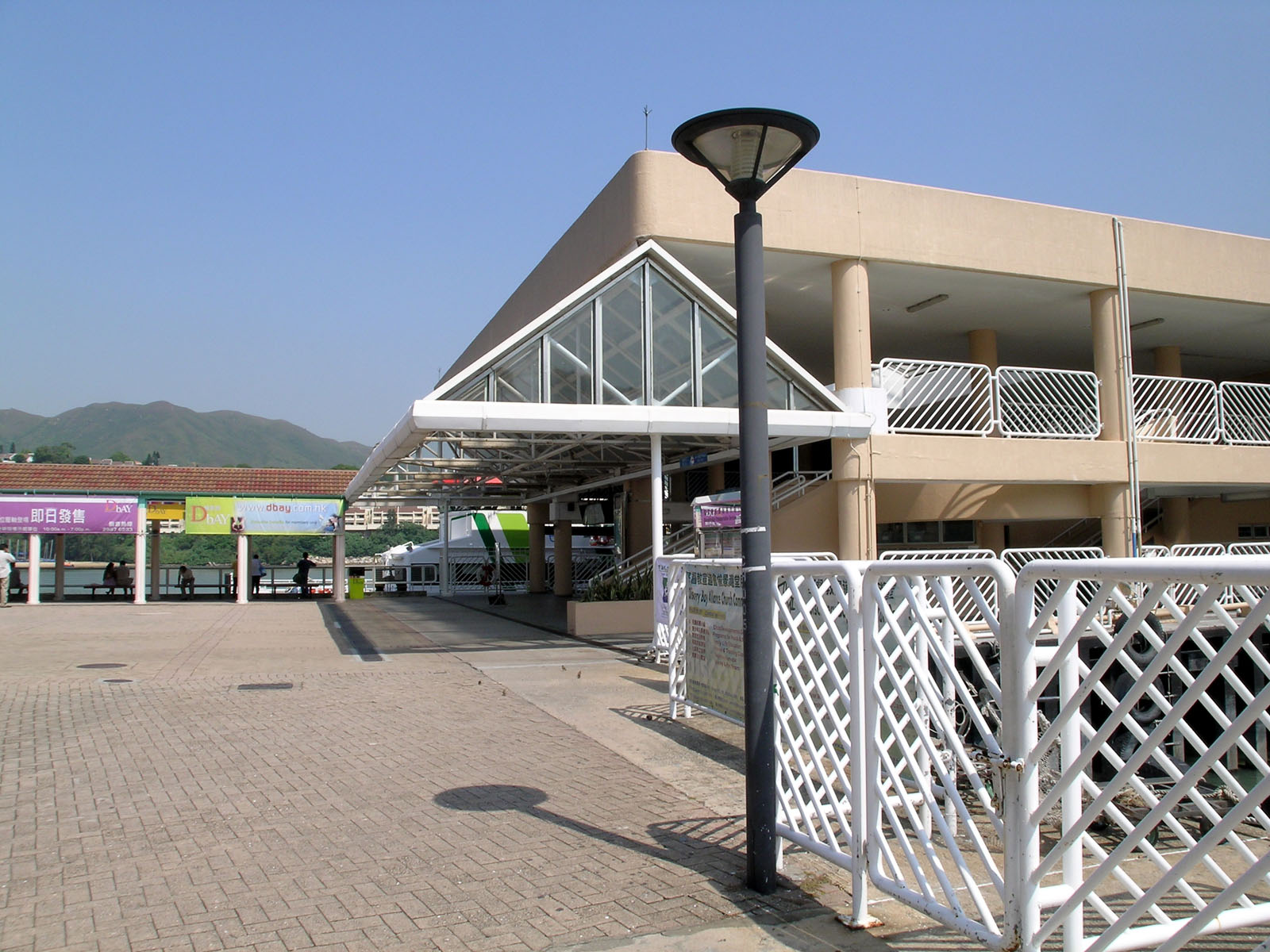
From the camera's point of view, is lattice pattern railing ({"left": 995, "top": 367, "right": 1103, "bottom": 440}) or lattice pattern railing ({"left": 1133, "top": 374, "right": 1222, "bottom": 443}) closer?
lattice pattern railing ({"left": 995, "top": 367, "right": 1103, "bottom": 440})

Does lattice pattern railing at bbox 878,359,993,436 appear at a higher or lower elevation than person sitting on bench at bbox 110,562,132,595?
higher

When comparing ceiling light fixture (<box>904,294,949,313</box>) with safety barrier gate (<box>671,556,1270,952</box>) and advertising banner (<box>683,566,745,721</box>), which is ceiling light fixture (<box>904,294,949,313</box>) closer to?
advertising banner (<box>683,566,745,721</box>)

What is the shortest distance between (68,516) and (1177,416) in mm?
25814

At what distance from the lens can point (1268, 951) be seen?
264 cm

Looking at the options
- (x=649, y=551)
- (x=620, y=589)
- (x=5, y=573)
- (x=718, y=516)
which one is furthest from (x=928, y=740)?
(x=5, y=573)

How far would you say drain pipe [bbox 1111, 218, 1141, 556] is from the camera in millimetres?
17828

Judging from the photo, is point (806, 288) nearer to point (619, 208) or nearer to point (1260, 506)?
point (619, 208)

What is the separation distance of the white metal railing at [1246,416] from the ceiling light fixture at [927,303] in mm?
5771

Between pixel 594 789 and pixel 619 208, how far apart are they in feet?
35.6

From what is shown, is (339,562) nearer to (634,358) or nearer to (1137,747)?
(634,358)

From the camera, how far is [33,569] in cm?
2381

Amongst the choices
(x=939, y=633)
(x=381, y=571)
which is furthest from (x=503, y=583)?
(x=939, y=633)

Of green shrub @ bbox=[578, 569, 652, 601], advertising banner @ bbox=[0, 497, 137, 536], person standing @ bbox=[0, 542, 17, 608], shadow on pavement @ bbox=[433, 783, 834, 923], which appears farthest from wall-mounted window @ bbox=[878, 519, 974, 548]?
person standing @ bbox=[0, 542, 17, 608]

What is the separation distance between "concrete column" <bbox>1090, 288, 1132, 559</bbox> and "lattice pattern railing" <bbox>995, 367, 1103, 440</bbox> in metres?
0.20
